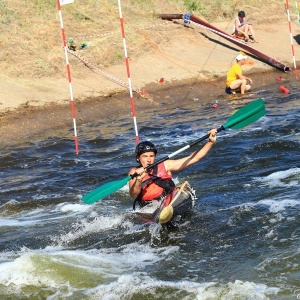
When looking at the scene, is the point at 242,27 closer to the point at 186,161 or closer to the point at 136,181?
the point at 186,161

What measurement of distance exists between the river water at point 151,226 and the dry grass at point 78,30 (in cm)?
397

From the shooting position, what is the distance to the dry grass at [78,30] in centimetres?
1703

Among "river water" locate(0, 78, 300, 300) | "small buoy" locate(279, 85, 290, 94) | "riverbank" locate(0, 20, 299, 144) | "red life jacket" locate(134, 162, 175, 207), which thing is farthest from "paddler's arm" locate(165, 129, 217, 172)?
"small buoy" locate(279, 85, 290, 94)

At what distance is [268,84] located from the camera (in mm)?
18172

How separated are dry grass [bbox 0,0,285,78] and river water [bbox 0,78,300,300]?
397 cm

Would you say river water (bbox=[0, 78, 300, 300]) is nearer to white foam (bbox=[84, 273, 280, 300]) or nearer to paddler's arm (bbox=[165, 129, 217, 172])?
white foam (bbox=[84, 273, 280, 300])

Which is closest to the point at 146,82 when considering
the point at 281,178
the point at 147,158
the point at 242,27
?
the point at 242,27

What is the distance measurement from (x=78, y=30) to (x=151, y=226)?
1188 cm

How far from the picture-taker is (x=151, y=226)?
7.80 metres

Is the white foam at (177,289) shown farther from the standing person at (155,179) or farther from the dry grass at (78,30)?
the dry grass at (78,30)

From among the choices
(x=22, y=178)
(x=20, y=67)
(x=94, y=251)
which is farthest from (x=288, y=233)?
(x=20, y=67)

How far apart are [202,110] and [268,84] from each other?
329 centimetres

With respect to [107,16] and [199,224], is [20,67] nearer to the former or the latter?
[107,16]

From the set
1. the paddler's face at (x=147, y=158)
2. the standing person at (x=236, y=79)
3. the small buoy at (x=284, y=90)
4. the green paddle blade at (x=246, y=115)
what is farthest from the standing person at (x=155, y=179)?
the small buoy at (x=284, y=90)
